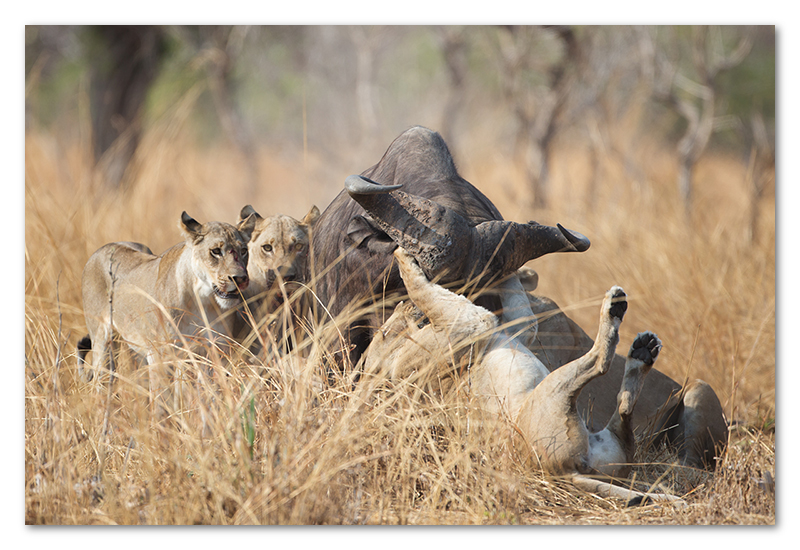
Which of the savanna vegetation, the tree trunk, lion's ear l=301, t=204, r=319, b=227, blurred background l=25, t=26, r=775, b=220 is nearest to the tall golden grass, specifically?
the savanna vegetation

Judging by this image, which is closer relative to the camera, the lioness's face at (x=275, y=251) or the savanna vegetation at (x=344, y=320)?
the savanna vegetation at (x=344, y=320)

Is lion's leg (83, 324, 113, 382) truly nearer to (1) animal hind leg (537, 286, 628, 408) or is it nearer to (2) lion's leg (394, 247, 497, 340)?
(2) lion's leg (394, 247, 497, 340)

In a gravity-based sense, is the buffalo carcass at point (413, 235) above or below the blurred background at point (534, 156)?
below

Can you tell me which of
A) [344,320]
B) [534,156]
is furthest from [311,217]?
[534,156]

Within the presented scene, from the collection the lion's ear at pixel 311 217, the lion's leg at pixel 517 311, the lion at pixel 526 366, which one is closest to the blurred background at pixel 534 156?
the lion's leg at pixel 517 311

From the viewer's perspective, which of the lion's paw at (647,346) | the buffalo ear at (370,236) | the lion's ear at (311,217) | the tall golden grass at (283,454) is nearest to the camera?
the tall golden grass at (283,454)

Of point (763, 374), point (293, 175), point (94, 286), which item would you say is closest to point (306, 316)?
point (94, 286)

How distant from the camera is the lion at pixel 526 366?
9.91ft

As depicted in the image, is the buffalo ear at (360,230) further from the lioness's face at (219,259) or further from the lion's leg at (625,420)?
the lion's leg at (625,420)

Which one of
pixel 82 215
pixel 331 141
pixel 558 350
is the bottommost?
pixel 558 350

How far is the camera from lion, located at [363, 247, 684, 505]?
9.91 feet

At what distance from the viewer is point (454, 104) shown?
1247cm

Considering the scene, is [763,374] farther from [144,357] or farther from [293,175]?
[293,175]

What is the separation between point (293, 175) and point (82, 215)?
23.3ft
